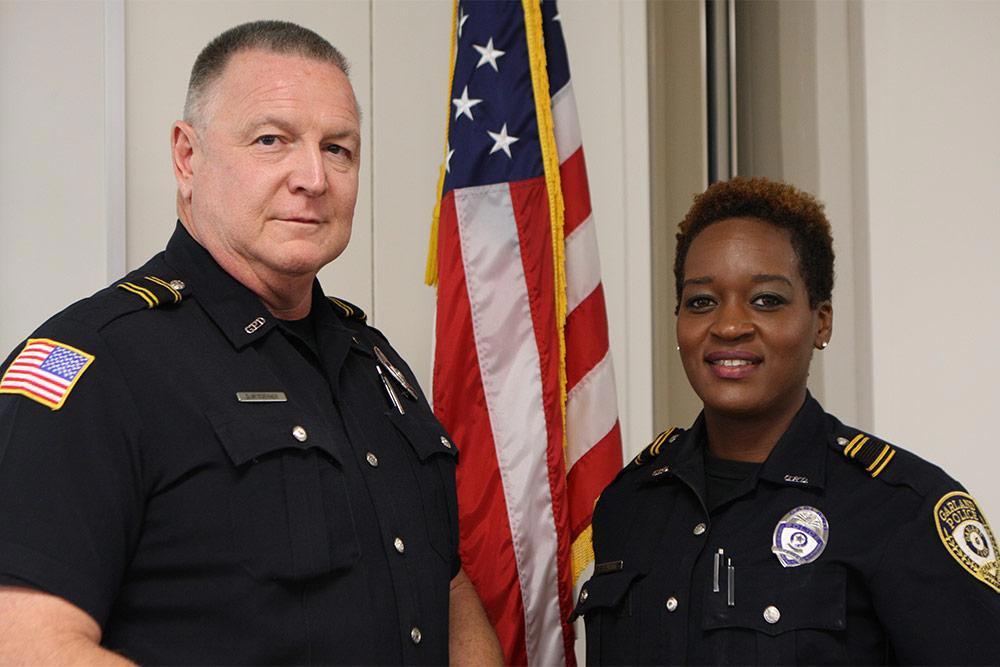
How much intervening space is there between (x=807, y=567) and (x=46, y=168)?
60.8 inches

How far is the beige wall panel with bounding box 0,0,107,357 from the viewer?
82.7 inches

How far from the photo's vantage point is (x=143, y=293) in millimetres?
1444

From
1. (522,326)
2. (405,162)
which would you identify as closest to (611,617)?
(522,326)

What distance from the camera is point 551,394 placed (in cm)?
233

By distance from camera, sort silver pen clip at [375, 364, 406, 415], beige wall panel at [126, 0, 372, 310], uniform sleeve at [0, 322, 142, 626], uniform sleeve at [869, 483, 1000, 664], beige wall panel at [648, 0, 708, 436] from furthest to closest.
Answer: beige wall panel at [648, 0, 708, 436] < beige wall panel at [126, 0, 372, 310] < silver pen clip at [375, 364, 406, 415] < uniform sleeve at [869, 483, 1000, 664] < uniform sleeve at [0, 322, 142, 626]

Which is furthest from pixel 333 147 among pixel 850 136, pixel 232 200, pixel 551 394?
pixel 850 136

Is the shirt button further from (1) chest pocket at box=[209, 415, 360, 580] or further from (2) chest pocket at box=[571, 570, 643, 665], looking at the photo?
(1) chest pocket at box=[209, 415, 360, 580]

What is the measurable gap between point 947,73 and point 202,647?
90.6 inches

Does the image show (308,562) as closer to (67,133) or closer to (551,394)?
(551,394)

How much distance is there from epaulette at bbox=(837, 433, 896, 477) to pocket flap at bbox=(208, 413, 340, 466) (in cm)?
76

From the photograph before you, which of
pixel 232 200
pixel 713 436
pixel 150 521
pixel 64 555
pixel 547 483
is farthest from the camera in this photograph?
pixel 547 483

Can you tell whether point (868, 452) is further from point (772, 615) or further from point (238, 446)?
point (238, 446)

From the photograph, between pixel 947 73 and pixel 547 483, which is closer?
pixel 547 483

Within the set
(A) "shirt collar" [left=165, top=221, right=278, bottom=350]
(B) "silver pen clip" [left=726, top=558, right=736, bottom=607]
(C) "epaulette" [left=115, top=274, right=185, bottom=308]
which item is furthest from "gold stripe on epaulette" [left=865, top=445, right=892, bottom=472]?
(C) "epaulette" [left=115, top=274, right=185, bottom=308]
